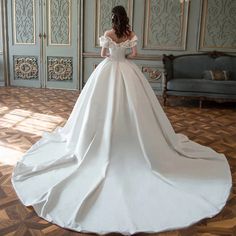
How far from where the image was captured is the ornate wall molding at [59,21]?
620 cm

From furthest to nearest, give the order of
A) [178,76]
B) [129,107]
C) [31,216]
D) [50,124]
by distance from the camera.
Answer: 1. [178,76]
2. [50,124]
3. [129,107]
4. [31,216]

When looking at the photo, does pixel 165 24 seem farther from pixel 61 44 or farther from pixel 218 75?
pixel 61 44

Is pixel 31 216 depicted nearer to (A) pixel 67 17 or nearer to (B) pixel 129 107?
(B) pixel 129 107

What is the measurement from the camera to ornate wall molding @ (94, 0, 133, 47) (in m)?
5.91

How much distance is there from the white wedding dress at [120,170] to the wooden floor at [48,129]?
66 millimetres

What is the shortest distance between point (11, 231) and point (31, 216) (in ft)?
0.53

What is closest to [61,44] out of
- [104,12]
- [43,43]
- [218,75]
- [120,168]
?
[43,43]

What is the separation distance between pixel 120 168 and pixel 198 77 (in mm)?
3897

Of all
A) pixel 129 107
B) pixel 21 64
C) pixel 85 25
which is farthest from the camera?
pixel 21 64

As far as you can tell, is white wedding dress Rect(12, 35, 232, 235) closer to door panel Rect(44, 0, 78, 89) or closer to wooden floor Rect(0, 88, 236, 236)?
wooden floor Rect(0, 88, 236, 236)

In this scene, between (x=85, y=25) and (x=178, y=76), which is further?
(x=85, y=25)

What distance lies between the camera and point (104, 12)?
6.04m

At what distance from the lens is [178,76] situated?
5.66 meters

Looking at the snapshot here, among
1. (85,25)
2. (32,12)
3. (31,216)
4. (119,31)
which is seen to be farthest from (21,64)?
(31,216)
